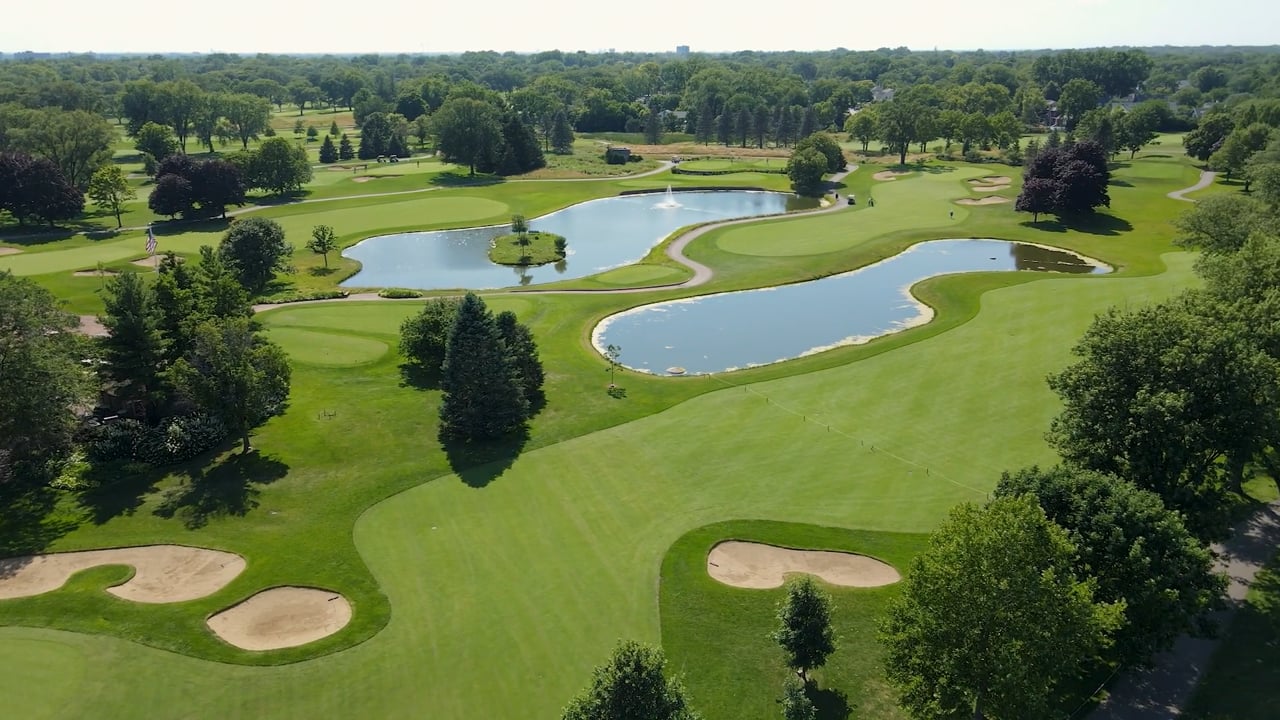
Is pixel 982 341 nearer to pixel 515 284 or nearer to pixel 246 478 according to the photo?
pixel 515 284

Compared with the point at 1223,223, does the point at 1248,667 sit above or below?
below

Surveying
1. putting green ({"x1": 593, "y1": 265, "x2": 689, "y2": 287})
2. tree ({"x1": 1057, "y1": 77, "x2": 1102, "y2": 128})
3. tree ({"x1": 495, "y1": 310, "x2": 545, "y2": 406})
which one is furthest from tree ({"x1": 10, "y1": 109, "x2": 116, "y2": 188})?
tree ({"x1": 1057, "y1": 77, "x2": 1102, "y2": 128})

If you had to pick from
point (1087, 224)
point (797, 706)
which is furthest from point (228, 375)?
point (1087, 224)

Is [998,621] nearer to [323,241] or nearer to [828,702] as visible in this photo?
[828,702]

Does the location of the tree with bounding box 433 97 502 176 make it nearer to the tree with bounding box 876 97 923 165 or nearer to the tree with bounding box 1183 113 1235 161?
the tree with bounding box 876 97 923 165

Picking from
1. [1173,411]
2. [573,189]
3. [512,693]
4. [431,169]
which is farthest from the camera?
[431,169]

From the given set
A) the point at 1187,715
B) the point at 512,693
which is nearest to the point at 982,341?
the point at 1187,715

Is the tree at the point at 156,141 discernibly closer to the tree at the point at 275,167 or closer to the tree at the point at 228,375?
the tree at the point at 275,167
